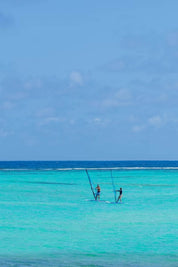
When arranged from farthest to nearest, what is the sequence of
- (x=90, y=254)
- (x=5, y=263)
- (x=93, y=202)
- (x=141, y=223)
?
1. (x=93, y=202)
2. (x=141, y=223)
3. (x=90, y=254)
4. (x=5, y=263)

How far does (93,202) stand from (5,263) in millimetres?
20596

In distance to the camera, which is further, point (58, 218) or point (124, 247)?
point (58, 218)

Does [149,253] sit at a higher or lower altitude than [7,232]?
lower

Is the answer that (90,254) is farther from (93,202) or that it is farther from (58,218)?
(93,202)

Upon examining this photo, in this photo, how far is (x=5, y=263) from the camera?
17.7 m

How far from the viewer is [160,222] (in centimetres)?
2811

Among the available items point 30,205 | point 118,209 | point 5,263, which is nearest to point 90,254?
point 5,263

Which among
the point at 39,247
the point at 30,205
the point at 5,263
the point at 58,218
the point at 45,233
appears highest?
the point at 30,205

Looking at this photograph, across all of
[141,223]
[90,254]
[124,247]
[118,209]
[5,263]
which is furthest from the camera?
[118,209]

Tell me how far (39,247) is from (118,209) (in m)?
13.6

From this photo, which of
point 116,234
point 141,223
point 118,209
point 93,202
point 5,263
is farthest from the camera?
point 93,202

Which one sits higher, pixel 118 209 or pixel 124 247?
pixel 118 209

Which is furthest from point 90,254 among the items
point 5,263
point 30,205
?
point 30,205

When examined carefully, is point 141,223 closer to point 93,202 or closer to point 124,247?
point 124,247
